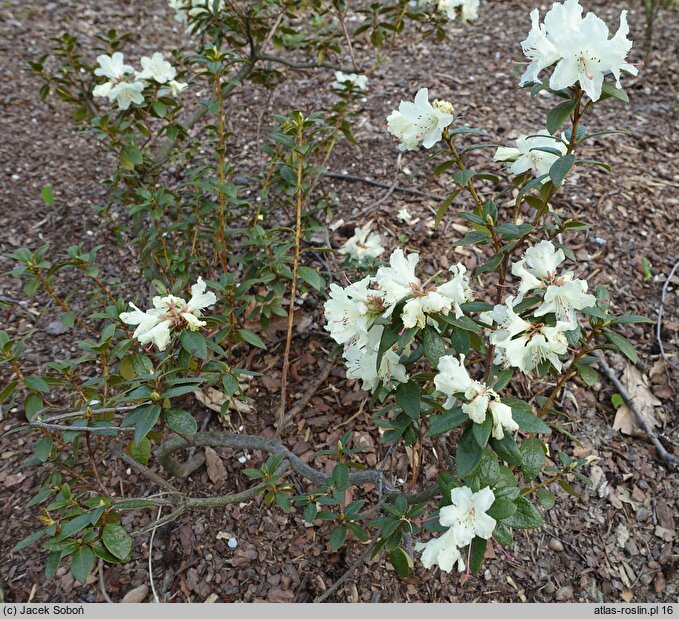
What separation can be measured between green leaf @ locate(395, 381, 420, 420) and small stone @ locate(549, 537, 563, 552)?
1.00 metres

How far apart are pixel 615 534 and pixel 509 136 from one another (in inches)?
87.0

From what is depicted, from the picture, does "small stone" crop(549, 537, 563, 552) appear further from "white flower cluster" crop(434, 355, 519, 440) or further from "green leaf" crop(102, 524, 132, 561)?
"green leaf" crop(102, 524, 132, 561)

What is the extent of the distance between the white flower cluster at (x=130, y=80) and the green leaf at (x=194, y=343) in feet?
4.31

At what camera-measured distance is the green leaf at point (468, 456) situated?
1.19 metres

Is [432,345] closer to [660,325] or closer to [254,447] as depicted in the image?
[254,447]

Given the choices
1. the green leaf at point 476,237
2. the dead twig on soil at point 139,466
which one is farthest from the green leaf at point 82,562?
the green leaf at point 476,237

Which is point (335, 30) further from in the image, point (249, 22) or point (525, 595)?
point (525, 595)

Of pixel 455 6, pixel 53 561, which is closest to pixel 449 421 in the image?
pixel 53 561

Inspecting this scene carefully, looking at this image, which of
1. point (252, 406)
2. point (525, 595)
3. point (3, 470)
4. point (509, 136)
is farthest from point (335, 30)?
point (525, 595)

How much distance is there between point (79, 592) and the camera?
189cm

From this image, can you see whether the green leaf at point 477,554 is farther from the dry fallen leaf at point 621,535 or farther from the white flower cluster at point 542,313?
the dry fallen leaf at point 621,535

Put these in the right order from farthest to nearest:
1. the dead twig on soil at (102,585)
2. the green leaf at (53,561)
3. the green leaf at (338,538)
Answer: the dead twig on soil at (102,585)
the green leaf at (338,538)
the green leaf at (53,561)

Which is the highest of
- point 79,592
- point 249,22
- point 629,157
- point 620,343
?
point 249,22

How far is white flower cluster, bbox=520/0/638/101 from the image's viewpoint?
1.18 meters
